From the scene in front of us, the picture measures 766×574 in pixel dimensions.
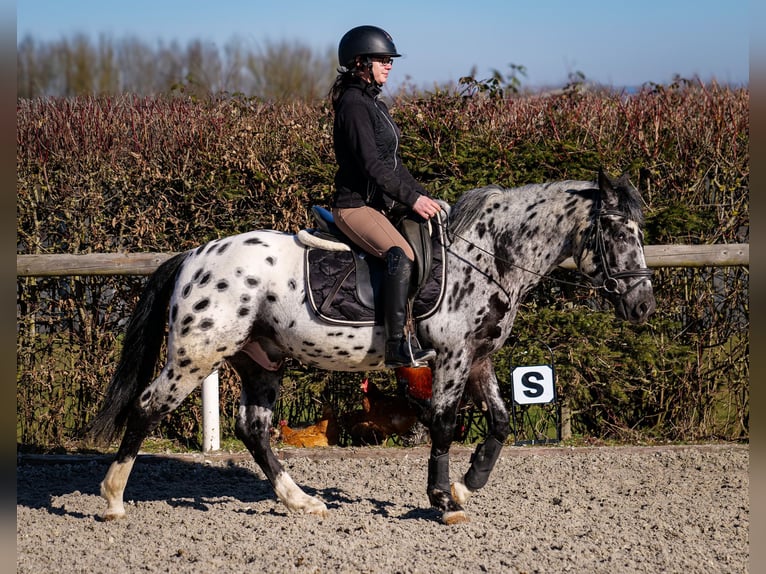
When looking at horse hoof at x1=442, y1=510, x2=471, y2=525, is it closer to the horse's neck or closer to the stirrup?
the stirrup

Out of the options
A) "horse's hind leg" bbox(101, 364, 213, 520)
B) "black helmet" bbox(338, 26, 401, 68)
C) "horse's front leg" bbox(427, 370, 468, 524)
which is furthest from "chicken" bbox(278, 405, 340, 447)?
"black helmet" bbox(338, 26, 401, 68)

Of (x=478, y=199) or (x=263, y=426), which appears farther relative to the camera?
(x=263, y=426)

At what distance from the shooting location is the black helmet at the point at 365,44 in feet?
17.0

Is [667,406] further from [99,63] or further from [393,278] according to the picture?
[99,63]

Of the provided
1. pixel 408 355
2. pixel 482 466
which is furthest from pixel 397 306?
pixel 482 466

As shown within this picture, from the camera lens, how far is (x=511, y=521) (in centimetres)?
548

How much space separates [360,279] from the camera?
532 centimetres

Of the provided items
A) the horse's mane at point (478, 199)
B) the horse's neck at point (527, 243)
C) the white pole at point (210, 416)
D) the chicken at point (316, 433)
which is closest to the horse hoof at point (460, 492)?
the horse's neck at point (527, 243)

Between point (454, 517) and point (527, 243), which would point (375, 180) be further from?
point (454, 517)

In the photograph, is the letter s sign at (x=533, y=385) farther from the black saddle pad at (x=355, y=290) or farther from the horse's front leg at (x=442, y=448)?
the black saddle pad at (x=355, y=290)

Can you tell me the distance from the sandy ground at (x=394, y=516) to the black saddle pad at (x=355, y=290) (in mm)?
1217

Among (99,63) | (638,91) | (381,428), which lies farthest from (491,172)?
(99,63)

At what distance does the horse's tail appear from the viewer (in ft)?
18.7

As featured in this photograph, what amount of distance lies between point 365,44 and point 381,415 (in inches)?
127
